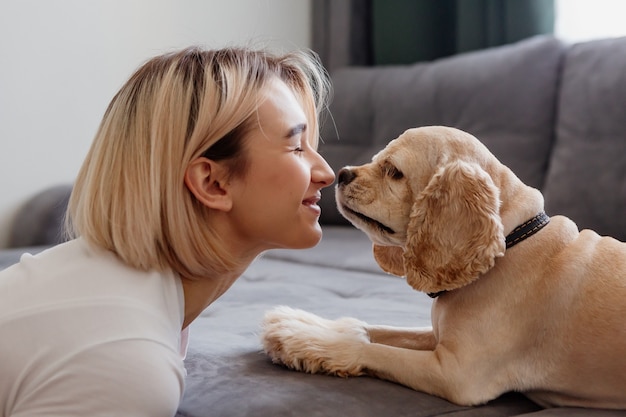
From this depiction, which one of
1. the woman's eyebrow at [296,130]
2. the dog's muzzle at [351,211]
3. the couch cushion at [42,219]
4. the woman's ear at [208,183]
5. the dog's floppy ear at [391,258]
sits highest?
the woman's eyebrow at [296,130]

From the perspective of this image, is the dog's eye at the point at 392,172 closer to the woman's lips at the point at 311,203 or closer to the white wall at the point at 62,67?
the woman's lips at the point at 311,203

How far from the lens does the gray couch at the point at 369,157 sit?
4.25 feet

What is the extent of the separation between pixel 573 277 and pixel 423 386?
0.96ft

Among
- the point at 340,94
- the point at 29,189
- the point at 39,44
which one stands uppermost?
the point at 39,44

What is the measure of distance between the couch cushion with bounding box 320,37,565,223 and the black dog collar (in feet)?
4.51

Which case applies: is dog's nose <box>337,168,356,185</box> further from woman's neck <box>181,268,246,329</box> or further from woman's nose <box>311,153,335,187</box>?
woman's neck <box>181,268,246,329</box>

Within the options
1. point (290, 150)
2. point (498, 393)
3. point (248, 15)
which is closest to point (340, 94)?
point (248, 15)

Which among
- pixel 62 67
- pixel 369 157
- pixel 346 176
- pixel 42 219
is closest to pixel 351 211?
pixel 346 176

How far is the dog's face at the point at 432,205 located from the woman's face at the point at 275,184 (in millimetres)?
97

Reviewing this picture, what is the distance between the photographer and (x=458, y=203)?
135 cm

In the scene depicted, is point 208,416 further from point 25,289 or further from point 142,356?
point 25,289

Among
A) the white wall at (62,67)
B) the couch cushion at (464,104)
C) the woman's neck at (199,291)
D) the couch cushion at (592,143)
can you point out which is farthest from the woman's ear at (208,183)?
the white wall at (62,67)

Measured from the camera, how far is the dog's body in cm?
130

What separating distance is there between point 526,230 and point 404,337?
1.07 ft
